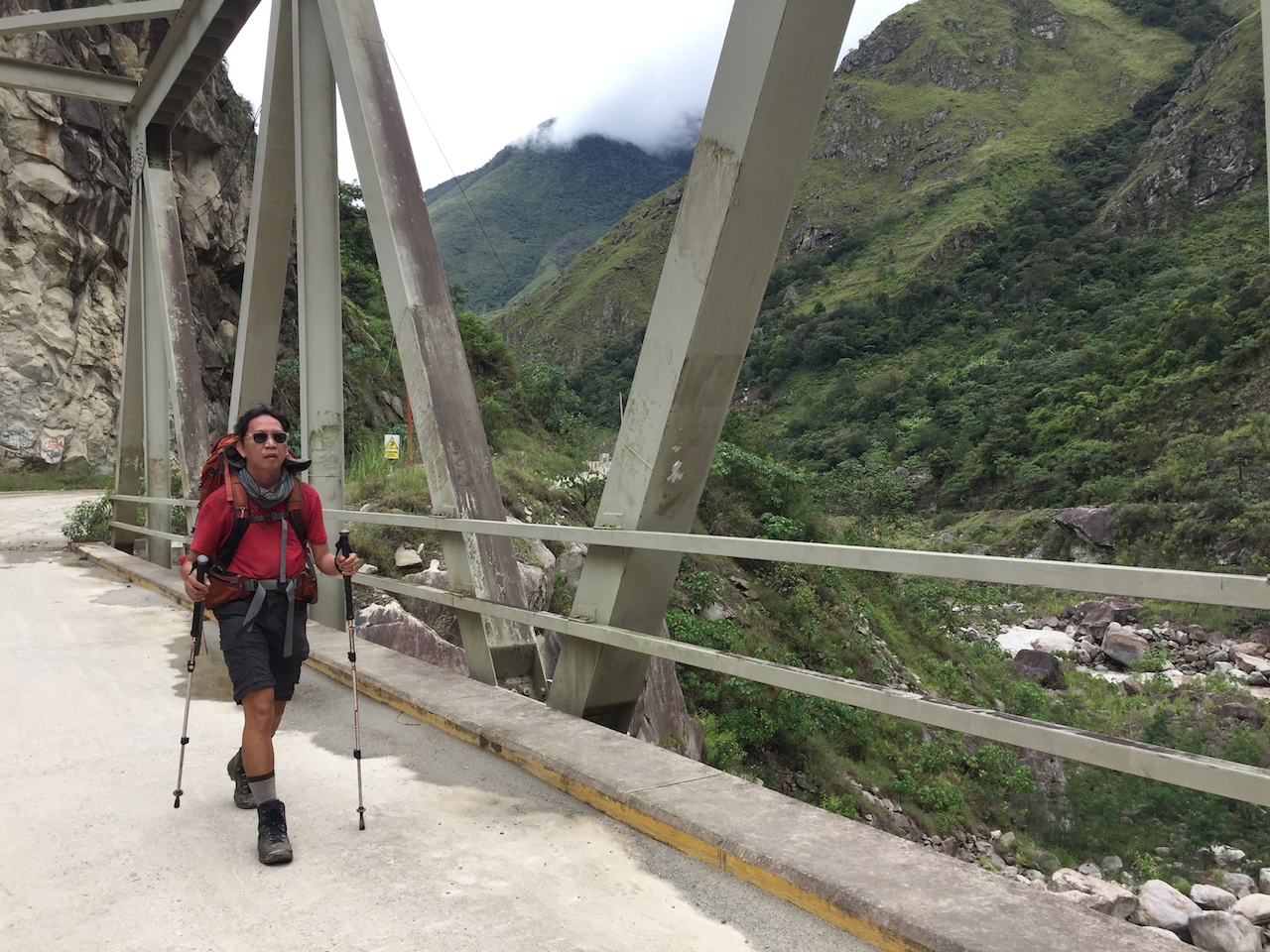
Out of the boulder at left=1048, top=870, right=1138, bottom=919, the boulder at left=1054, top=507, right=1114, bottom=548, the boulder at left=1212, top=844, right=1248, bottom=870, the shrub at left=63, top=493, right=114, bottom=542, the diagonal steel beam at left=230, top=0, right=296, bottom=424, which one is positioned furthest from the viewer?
the boulder at left=1054, top=507, right=1114, bottom=548

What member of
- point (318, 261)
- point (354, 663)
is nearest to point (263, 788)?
point (354, 663)

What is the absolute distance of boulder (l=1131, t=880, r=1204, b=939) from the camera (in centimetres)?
564

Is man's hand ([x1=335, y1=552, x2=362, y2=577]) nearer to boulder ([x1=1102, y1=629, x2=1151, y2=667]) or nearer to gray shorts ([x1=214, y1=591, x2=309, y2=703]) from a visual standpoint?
gray shorts ([x1=214, y1=591, x2=309, y2=703])

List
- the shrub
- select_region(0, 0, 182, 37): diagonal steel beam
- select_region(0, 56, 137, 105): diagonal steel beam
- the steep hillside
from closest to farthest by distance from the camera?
select_region(0, 0, 182, 37): diagonal steel beam, select_region(0, 56, 137, 105): diagonal steel beam, the shrub, the steep hillside

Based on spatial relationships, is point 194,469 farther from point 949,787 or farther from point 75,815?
point 949,787

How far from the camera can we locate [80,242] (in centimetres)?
2717

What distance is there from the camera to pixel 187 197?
29125 millimetres

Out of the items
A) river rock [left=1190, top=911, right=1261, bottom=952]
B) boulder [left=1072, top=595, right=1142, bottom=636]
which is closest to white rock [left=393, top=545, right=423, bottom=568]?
river rock [left=1190, top=911, right=1261, bottom=952]

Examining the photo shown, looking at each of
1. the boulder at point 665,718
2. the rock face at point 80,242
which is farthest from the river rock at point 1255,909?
the rock face at point 80,242

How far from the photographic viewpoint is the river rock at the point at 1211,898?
6.98 m

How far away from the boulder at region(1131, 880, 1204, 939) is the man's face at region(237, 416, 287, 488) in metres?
5.83

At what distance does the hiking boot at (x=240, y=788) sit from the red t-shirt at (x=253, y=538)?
0.80 metres

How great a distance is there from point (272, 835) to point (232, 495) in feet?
3.92

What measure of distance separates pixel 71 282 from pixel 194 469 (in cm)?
2272
